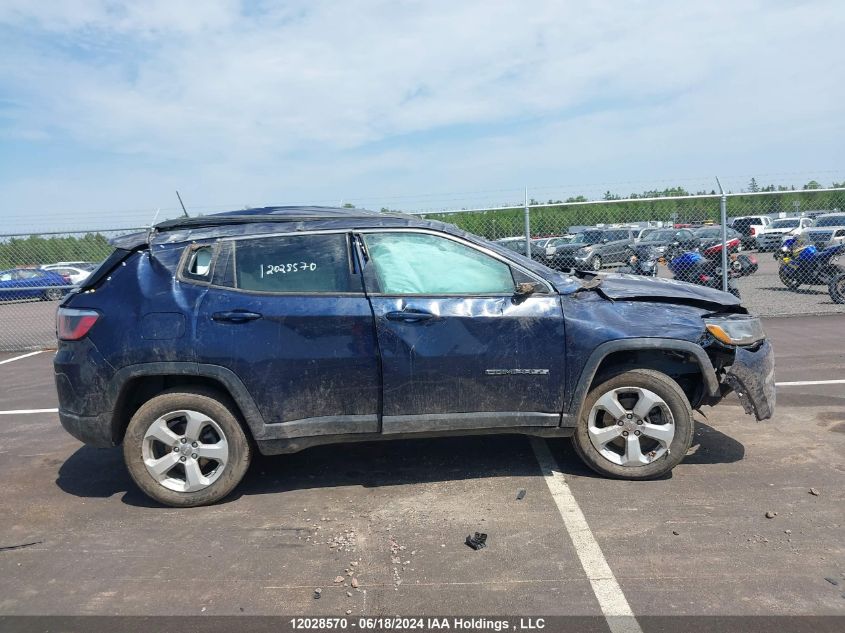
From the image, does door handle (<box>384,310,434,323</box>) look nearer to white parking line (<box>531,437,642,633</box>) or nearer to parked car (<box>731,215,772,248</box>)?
white parking line (<box>531,437,642,633</box>)

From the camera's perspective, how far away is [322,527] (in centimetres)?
395

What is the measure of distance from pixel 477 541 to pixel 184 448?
1936mm

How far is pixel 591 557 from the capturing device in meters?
3.48

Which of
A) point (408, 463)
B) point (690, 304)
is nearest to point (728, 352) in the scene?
point (690, 304)

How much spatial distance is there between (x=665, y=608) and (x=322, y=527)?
1928 millimetres

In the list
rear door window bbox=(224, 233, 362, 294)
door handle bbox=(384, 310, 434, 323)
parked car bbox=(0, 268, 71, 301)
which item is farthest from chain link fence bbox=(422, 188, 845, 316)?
parked car bbox=(0, 268, 71, 301)

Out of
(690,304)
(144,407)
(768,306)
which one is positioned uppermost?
(690,304)

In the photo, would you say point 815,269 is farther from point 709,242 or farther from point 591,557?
point 591,557

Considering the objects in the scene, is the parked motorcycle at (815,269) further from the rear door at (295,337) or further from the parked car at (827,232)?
the rear door at (295,337)

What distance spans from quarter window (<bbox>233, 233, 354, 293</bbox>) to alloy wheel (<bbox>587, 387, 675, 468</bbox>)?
1791 mm

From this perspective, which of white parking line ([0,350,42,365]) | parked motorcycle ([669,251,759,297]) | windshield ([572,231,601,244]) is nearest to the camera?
white parking line ([0,350,42,365])

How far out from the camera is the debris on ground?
362 centimetres

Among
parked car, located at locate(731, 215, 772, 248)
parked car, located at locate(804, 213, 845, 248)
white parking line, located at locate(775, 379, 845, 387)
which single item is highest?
parked car, located at locate(804, 213, 845, 248)

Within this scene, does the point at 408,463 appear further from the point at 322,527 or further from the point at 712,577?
the point at 712,577
